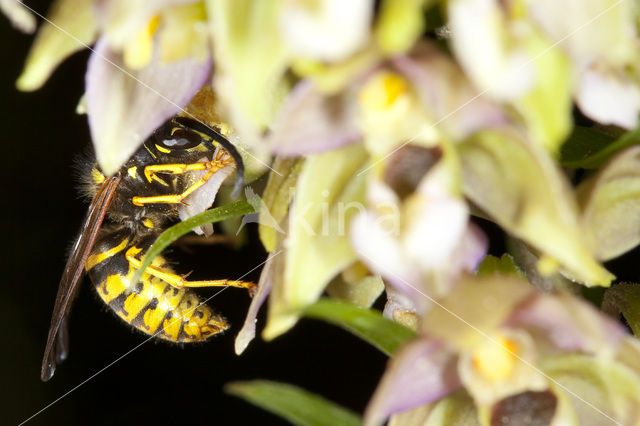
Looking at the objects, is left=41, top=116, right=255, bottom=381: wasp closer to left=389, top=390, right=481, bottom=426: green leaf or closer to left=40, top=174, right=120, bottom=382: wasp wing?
left=40, top=174, right=120, bottom=382: wasp wing

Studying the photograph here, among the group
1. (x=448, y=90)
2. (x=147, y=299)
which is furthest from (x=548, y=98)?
(x=147, y=299)

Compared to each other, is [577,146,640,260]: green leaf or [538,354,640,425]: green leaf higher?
[577,146,640,260]: green leaf

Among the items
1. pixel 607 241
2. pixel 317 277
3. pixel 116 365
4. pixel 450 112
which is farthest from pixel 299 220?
pixel 116 365

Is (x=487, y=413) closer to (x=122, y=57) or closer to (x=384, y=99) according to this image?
(x=384, y=99)

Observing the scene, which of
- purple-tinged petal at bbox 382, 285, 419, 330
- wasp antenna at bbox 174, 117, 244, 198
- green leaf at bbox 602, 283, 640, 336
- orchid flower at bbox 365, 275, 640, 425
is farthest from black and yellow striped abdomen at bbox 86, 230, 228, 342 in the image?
orchid flower at bbox 365, 275, 640, 425

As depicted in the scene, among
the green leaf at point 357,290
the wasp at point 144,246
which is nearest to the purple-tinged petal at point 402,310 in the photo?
the green leaf at point 357,290
